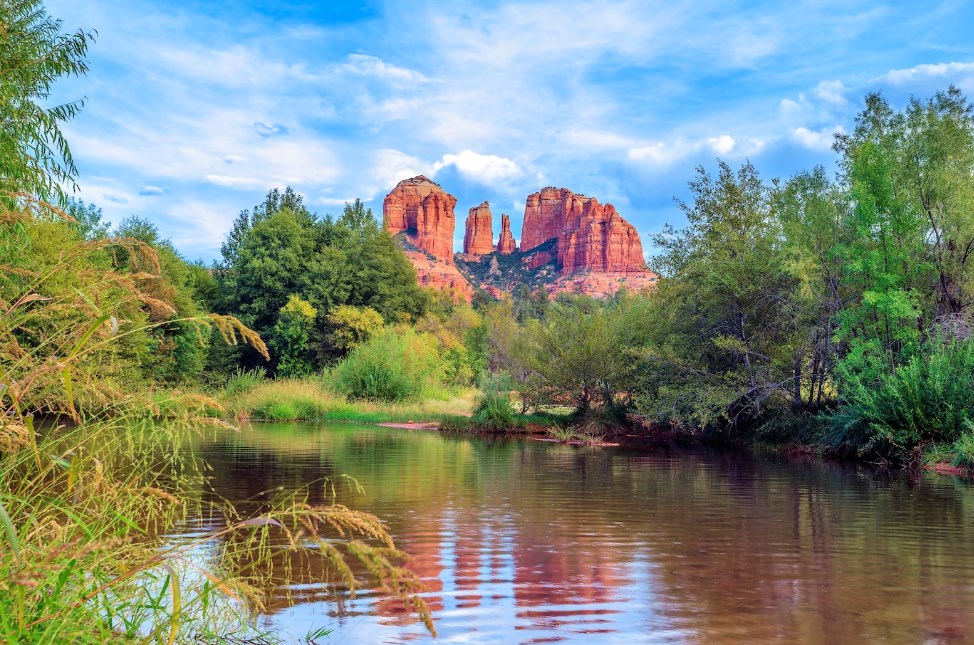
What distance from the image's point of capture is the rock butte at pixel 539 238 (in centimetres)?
13162

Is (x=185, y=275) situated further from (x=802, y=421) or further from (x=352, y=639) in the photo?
(x=352, y=639)

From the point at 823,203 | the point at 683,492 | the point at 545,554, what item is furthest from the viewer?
the point at 823,203

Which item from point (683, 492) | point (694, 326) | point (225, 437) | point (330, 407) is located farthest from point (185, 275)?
point (683, 492)

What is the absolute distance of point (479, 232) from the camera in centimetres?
15850

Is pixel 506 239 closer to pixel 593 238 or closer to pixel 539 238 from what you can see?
pixel 539 238

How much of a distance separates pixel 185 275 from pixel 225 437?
23287 millimetres

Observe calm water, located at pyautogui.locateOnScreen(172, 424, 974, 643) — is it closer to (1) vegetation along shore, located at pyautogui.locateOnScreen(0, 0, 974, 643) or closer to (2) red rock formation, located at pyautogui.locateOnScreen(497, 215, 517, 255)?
(1) vegetation along shore, located at pyautogui.locateOnScreen(0, 0, 974, 643)

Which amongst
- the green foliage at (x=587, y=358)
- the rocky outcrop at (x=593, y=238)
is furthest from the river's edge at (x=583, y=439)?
the rocky outcrop at (x=593, y=238)

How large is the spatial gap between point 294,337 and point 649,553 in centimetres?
3877

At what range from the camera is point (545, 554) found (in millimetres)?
7863

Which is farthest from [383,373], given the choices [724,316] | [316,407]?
[724,316]

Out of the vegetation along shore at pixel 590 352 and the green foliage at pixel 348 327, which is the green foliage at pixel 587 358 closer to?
the vegetation along shore at pixel 590 352

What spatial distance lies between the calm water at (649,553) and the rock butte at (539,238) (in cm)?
10711

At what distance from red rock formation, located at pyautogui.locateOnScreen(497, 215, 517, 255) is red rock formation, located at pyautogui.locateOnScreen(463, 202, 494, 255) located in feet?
11.2
